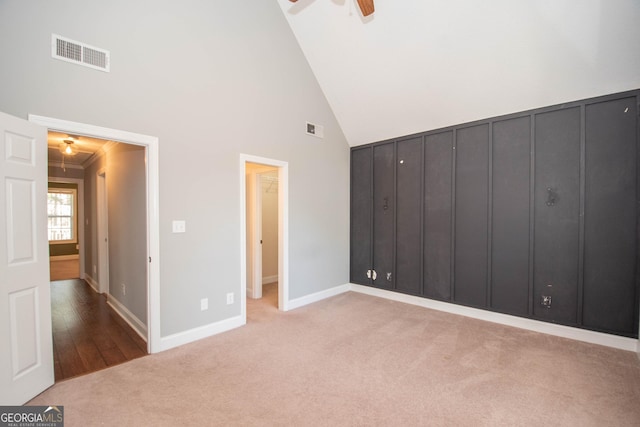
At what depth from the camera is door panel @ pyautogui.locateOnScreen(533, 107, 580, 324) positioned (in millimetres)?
3104

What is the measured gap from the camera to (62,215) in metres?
8.21

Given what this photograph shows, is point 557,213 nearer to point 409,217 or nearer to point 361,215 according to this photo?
point 409,217

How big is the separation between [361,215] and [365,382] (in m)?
3.07

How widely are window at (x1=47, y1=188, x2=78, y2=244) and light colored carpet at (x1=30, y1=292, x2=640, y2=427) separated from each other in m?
8.28

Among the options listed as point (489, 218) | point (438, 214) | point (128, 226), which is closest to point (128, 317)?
point (128, 226)

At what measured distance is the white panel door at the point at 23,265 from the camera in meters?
1.84

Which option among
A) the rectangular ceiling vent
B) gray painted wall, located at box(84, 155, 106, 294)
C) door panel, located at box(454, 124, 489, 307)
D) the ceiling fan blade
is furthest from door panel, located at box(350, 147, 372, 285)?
gray painted wall, located at box(84, 155, 106, 294)

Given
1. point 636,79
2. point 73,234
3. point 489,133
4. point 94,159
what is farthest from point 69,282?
point 636,79

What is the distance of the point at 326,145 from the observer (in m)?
4.59

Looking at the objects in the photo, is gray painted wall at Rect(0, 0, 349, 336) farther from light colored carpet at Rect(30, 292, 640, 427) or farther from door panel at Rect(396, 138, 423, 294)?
door panel at Rect(396, 138, 423, 294)

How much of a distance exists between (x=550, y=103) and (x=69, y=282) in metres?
8.74

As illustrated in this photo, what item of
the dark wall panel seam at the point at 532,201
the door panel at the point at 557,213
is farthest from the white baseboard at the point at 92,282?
the door panel at the point at 557,213

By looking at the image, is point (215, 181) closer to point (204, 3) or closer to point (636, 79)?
point (204, 3)

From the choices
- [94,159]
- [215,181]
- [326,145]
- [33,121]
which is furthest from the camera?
[94,159]
